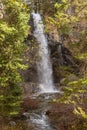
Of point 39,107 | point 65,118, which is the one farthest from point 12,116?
point 39,107

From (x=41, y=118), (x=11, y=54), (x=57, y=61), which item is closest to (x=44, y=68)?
(x=57, y=61)

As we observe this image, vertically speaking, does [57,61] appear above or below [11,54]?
below

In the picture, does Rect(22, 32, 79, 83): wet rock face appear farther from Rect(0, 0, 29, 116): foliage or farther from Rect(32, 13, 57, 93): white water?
Rect(0, 0, 29, 116): foliage

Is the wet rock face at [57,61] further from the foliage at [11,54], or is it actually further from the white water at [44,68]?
the foliage at [11,54]

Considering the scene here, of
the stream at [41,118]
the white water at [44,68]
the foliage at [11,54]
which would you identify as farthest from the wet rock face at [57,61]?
the foliage at [11,54]

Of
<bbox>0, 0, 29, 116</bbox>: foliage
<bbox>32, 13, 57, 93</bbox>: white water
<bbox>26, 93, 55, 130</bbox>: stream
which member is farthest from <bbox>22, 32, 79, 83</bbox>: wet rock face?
<bbox>0, 0, 29, 116</bbox>: foliage

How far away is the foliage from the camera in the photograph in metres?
14.2

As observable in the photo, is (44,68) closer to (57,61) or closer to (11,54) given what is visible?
(57,61)

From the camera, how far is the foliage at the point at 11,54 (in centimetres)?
1417

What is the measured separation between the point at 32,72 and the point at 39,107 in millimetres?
11817

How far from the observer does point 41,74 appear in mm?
32188

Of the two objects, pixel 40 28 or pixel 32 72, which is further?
pixel 40 28

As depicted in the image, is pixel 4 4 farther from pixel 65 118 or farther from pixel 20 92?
pixel 65 118

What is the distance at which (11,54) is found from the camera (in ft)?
47.5
